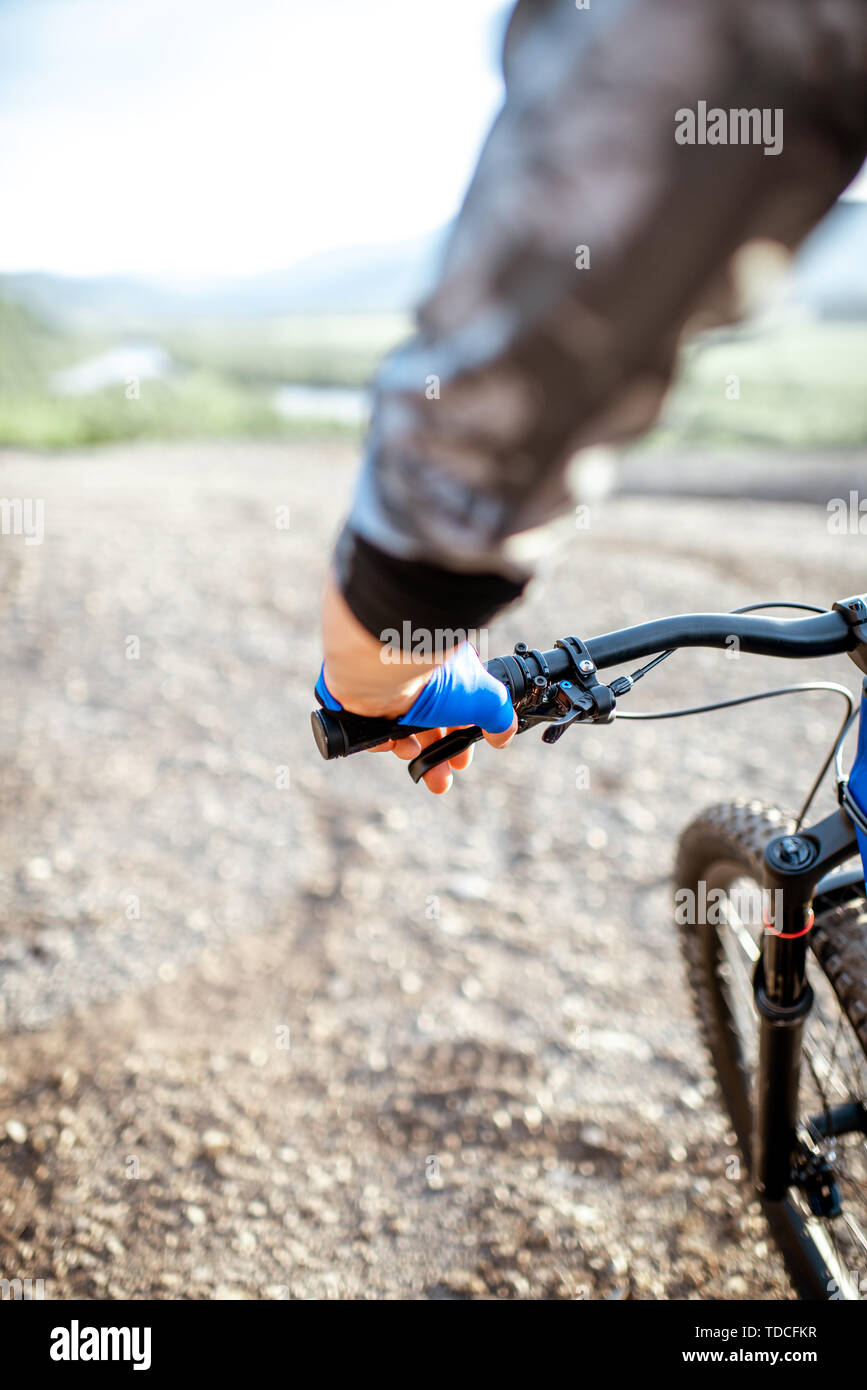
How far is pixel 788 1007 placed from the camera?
189cm

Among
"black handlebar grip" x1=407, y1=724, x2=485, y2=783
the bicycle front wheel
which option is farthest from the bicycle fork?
"black handlebar grip" x1=407, y1=724, x2=485, y2=783

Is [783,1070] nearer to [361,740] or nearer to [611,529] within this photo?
[361,740]

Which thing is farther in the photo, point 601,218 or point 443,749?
point 443,749

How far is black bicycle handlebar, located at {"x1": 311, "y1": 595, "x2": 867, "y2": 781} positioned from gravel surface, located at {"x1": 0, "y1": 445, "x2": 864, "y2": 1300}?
521 mm

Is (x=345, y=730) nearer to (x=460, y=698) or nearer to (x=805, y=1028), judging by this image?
(x=460, y=698)

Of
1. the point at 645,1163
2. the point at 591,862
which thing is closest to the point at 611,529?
the point at 591,862

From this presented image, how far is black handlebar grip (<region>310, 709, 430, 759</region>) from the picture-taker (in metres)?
1.25

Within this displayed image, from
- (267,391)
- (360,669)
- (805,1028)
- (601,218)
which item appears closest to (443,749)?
(360,669)

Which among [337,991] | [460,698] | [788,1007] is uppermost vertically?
[460,698]

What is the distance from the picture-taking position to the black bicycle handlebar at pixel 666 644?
145 cm

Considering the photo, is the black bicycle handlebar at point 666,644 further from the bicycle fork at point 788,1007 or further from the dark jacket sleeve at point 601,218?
the dark jacket sleeve at point 601,218

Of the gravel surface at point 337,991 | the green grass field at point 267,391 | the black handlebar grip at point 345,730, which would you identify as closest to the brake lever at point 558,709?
the black handlebar grip at point 345,730

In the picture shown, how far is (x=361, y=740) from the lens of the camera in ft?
4.20

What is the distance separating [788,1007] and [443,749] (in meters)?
1.07
